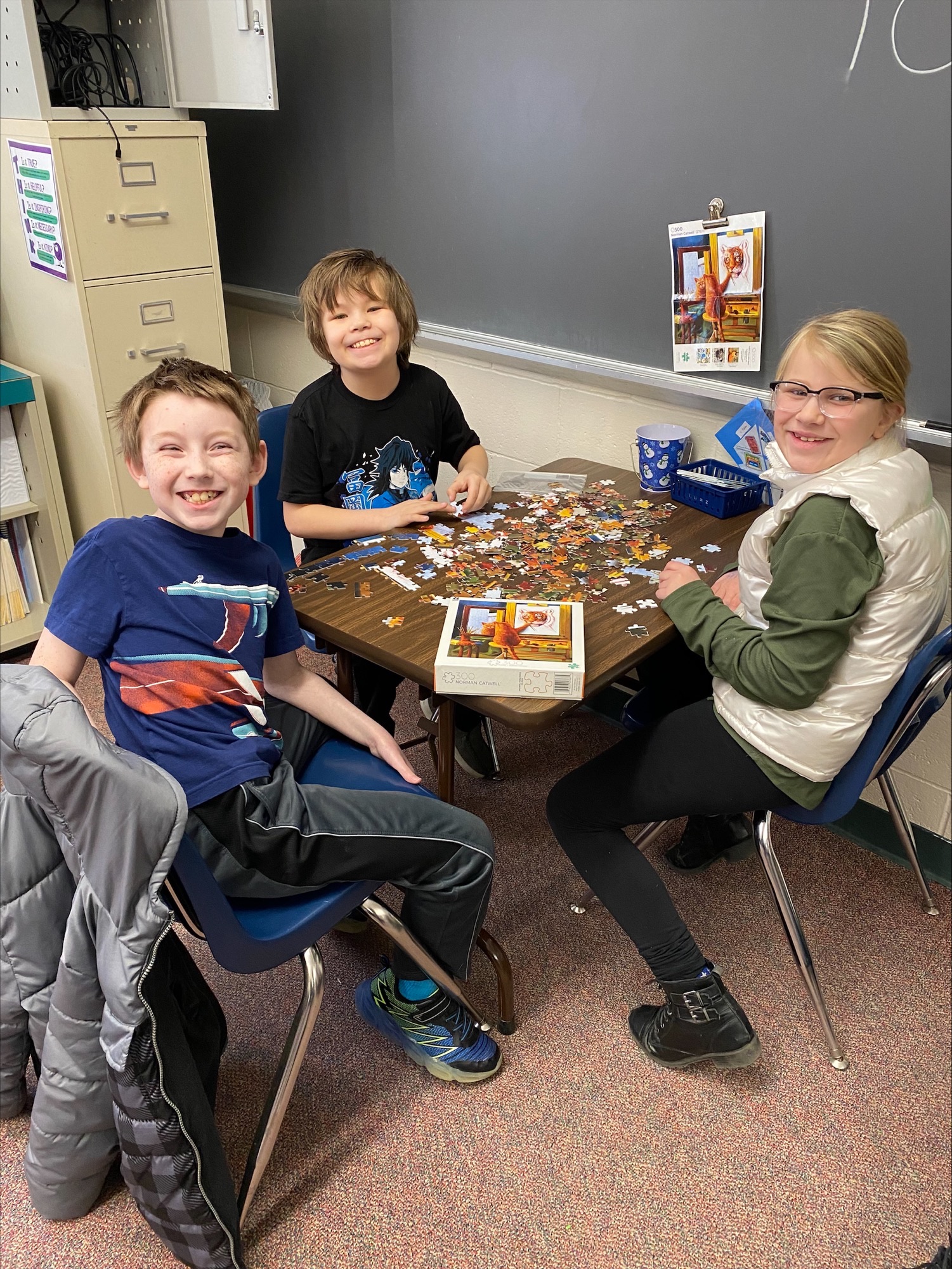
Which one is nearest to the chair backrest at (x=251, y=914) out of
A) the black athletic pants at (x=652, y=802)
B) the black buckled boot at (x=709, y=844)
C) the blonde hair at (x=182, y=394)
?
the black athletic pants at (x=652, y=802)

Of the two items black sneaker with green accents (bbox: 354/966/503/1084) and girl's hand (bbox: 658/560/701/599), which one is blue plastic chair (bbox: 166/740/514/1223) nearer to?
black sneaker with green accents (bbox: 354/966/503/1084)

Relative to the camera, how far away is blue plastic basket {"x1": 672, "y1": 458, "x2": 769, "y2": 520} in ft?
6.00

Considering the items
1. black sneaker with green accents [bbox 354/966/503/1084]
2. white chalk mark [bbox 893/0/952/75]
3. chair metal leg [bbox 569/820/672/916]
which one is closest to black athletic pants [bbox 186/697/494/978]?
black sneaker with green accents [bbox 354/966/503/1084]

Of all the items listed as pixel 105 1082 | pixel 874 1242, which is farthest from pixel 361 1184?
pixel 874 1242

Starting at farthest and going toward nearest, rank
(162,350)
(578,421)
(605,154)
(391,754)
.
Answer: (162,350) → (578,421) → (605,154) → (391,754)

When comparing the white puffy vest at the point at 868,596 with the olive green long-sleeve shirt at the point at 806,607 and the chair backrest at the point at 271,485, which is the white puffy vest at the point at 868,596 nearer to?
the olive green long-sleeve shirt at the point at 806,607

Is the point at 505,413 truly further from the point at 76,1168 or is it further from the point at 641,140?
the point at 76,1168

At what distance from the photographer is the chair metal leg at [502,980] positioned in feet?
5.33

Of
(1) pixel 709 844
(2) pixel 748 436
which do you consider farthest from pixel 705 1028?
(2) pixel 748 436

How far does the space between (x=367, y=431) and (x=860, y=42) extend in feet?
3.66

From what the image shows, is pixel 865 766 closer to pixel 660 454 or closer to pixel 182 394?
pixel 660 454

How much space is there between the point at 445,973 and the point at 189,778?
0.57 m

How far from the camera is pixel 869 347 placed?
127 centimetres

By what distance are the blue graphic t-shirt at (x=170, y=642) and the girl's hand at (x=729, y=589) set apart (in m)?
0.77
